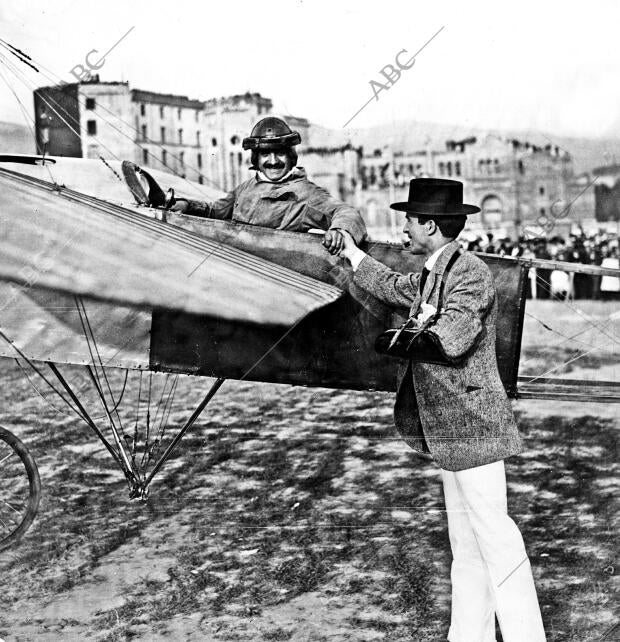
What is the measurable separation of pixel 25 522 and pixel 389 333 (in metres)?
2.30

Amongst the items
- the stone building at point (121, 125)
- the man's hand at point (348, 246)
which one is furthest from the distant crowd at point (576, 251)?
the stone building at point (121, 125)

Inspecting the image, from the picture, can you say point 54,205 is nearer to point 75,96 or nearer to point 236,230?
point 236,230

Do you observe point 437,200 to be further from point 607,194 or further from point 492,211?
point 492,211

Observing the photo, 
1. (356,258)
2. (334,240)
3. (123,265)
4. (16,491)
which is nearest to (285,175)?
(334,240)

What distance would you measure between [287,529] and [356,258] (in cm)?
206

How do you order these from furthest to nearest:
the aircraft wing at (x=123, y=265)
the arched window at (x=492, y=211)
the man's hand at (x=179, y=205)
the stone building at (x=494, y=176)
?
1. the arched window at (x=492, y=211)
2. the stone building at (x=494, y=176)
3. the man's hand at (x=179, y=205)
4. the aircraft wing at (x=123, y=265)

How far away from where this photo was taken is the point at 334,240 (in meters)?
3.46

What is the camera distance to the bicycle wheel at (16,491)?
4113mm

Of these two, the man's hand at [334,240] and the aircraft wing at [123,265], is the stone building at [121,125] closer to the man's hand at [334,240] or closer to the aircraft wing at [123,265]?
the aircraft wing at [123,265]

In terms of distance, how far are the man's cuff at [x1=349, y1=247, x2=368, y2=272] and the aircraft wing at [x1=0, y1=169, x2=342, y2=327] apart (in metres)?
0.13

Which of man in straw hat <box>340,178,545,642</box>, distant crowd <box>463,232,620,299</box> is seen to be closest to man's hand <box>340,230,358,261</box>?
man in straw hat <box>340,178,545,642</box>

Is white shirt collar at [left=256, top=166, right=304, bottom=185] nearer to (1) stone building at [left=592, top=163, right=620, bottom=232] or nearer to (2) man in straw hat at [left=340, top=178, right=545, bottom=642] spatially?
(2) man in straw hat at [left=340, top=178, right=545, bottom=642]

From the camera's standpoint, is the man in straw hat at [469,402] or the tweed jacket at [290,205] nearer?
the man in straw hat at [469,402]

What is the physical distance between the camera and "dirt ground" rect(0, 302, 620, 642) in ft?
12.5
